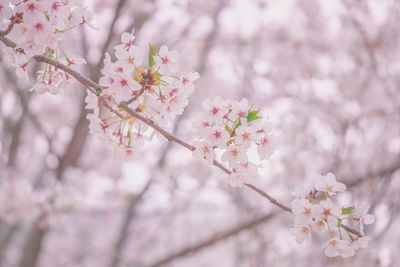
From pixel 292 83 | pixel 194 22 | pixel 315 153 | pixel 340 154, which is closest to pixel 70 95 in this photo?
pixel 194 22

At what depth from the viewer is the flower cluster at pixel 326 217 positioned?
1.24 metres

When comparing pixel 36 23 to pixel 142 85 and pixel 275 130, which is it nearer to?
pixel 142 85

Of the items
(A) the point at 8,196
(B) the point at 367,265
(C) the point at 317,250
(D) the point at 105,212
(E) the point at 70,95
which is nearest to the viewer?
(B) the point at 367,265

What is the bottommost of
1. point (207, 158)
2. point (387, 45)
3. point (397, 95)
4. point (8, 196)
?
point (207, 158)

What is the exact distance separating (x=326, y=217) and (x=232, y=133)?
0.42m

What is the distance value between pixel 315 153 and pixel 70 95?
4969 mm

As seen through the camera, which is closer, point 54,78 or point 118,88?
point 118,88

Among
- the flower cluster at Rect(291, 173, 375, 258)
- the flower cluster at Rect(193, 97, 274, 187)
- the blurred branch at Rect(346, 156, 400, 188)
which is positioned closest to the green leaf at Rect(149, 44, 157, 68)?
the flower cluster at Rect(193, 97, 274, 187)

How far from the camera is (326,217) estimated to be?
49.3 inches

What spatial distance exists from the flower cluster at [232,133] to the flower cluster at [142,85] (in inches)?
4.3

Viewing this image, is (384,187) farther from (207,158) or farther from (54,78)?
(54,78)

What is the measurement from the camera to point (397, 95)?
4.46 metres

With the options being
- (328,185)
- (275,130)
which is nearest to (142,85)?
(328,185)

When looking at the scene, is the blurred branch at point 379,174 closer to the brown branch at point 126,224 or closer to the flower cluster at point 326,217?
the flower cluster at point 326,217
